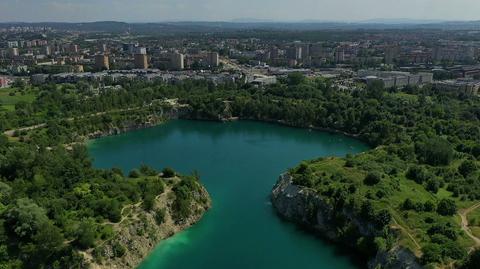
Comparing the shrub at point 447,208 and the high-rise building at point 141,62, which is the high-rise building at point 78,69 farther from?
the shrub at point 447,208

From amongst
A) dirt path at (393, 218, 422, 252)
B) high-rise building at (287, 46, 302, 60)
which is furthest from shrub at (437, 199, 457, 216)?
high-rise building at (287, 46, 302, 60)

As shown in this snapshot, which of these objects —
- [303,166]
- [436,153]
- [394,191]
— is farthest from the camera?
[436,153]

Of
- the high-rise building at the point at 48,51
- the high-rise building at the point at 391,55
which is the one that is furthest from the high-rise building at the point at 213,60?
the high-rise building at the point at 48,51

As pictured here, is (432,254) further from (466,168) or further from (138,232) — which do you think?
(138,232)

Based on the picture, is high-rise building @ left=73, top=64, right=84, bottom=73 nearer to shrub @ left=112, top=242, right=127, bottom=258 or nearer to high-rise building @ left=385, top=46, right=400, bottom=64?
high-rise building @ left=385, top=46, right=400, bottom=64

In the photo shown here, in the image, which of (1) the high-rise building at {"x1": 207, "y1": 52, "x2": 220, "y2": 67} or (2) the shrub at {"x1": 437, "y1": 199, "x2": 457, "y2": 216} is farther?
(1) the high-rise building at {"x1": 207, "y1": 52, "x2": 220, "y2": 67}

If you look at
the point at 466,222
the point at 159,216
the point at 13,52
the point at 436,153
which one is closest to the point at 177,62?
the point at 13,52
